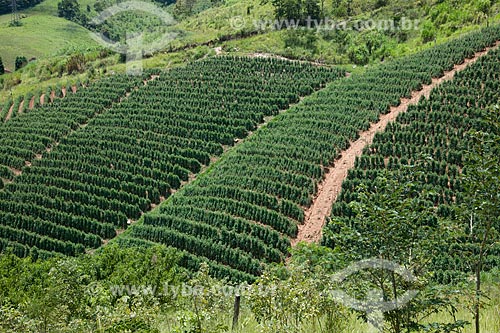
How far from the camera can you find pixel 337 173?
26578 mm

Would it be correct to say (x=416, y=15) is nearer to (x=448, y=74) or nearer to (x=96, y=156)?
(x=448, y=74)

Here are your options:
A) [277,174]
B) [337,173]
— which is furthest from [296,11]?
[337,173]

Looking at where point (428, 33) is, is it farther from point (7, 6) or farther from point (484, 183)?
point (7, 6)

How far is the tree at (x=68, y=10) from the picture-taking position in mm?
100656

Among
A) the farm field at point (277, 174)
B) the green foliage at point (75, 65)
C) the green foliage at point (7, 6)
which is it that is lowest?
the farm field at point (277, 174)

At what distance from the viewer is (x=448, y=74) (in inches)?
1231

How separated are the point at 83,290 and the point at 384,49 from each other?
34.0 m

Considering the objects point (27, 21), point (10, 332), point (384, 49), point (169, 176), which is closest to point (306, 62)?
point (384, 49)

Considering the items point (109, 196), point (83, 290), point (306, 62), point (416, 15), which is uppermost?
point (416, 15)

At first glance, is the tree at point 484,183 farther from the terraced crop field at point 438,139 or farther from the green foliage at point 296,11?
the green foliage at point 296,11

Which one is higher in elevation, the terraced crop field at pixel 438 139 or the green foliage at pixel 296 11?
the green foliage at pixel 296 11

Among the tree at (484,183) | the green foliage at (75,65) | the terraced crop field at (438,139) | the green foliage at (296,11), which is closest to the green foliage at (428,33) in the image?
the terraced crop field at (438,139)

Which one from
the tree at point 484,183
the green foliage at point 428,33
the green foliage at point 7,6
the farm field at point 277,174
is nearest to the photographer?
the tree at point 484,183

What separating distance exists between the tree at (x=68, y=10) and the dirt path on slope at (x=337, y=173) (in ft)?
→ 276
